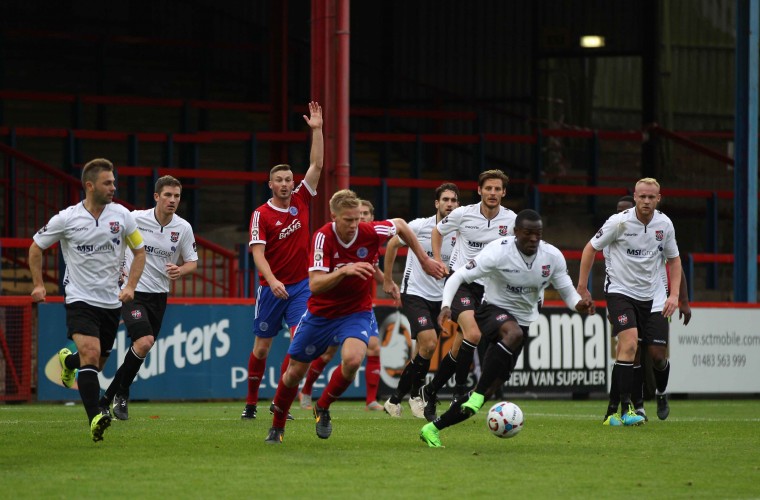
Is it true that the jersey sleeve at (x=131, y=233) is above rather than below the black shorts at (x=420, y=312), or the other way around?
above

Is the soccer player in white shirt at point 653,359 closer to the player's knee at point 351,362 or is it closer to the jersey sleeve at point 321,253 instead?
the player's knee at point 351,362

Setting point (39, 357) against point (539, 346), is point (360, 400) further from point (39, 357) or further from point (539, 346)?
point (39, 357)

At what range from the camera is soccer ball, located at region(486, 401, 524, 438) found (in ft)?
33.7

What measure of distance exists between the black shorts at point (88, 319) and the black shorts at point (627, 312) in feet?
15.2

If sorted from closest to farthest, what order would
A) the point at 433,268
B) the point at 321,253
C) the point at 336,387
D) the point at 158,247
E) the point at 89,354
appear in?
1. the point at 321,253
2. the point at 336,387
3. the point at 433,268
4. the point at 89,354
5. the point at 158,247

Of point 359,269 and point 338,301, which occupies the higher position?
point 359,269

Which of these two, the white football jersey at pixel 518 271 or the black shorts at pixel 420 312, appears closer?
the white football jersey at pixel 518 271

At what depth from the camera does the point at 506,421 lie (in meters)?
10.3

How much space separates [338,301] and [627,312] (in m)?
3.74

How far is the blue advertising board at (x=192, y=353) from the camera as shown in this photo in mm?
16422

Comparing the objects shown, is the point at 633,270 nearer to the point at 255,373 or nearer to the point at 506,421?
the point at 506,421

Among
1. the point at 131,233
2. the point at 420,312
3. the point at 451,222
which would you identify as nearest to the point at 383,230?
the point at 131,233

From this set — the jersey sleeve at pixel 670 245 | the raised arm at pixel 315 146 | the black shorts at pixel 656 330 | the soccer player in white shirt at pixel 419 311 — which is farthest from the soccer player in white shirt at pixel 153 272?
the jersey sleeve at pixel 670 245

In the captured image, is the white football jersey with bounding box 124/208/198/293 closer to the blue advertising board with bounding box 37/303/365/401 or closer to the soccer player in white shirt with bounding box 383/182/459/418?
the soccer player in white shirt with bounding box 383/182/459/418
